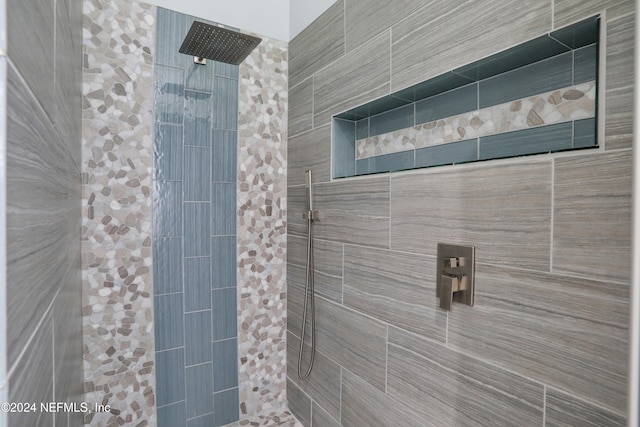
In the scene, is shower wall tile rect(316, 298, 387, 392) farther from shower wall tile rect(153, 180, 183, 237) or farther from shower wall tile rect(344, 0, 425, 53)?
shower wall tile rect(344, 0, 425, 53)

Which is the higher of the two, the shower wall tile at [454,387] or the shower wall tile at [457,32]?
the shower wall tile at [457,32]

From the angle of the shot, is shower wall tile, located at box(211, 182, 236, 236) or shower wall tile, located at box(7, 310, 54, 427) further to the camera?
shower wall tile, located at box(211, 182, 236, 236)

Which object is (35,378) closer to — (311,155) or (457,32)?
(457,32)

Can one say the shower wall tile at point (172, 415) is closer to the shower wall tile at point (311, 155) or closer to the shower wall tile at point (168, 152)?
the shower wall tile at point (168, 152)

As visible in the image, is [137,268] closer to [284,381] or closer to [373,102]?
[284,381]

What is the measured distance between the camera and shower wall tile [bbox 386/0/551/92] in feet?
2.98

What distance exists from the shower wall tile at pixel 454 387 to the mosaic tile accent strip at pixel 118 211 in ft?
3.99

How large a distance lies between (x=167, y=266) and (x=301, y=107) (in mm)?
1104

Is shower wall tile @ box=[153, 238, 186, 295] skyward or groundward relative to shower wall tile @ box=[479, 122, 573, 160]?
groundward

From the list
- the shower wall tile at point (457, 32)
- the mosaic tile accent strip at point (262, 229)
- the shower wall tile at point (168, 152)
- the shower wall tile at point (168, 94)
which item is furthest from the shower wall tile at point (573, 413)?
the shower wall tile at point (168, 94)

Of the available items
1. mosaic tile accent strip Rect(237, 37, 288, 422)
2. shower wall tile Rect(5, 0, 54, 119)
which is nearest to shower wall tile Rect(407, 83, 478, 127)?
mosaic tile accent strip Rect(237, 37, 288, 422)

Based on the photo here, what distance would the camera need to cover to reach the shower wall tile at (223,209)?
186 centimetres

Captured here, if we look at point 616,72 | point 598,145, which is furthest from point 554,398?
point 616,72

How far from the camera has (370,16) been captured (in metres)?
1.43
